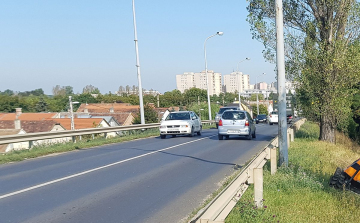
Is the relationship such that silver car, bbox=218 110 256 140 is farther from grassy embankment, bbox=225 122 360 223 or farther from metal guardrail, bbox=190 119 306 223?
metal guardrail, bbox=190 119 306 223

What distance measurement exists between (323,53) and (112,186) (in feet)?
43.0

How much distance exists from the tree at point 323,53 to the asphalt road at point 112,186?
6355 millimetres

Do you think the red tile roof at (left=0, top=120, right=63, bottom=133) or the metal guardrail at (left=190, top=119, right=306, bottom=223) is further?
the red tile roof at (left=0, top=120, right=63, bottom=133)

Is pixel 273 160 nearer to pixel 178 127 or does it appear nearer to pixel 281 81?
pixel 281 81

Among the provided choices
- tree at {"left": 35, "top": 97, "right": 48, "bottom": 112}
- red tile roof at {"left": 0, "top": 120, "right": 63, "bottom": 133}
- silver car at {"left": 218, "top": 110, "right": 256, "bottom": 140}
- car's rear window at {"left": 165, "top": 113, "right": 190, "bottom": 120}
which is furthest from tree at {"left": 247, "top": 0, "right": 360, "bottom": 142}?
tree at {"left": 35, "top": 97, "right": 48, "bottom": 112}

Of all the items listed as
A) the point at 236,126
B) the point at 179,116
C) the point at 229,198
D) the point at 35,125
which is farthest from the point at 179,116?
the point at 35,125

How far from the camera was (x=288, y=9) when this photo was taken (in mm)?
20156

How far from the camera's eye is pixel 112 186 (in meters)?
9.23

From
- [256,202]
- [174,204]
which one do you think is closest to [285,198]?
[256,202]

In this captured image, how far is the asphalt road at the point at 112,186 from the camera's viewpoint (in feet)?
22.7

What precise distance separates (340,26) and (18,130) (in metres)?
32.2

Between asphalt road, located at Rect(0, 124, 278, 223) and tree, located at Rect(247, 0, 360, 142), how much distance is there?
20.8ft

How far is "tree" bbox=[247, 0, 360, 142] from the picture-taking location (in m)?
18.4

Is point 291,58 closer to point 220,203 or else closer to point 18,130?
point 220,203
